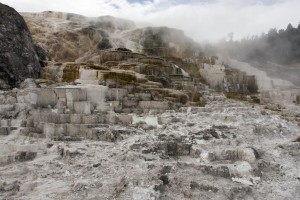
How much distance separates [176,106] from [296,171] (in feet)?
24.3

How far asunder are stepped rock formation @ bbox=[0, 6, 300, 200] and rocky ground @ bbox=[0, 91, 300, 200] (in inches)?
1.0

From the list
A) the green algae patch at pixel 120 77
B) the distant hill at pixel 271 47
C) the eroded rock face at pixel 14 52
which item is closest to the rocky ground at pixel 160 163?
the green algae patch at pixel 120 77

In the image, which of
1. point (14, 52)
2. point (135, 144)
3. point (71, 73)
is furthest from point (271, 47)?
point (135, 144)

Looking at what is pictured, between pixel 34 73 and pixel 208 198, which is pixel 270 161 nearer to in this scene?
pixel 208 198

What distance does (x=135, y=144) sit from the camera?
12.2 m

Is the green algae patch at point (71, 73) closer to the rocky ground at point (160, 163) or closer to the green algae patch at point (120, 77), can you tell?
the green algae patch at point (120, 77)

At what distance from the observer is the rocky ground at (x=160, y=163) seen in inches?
373

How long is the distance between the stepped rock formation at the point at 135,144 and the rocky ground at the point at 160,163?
3 centimetres

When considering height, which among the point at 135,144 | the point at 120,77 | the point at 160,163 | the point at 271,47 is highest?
the point at 271,47

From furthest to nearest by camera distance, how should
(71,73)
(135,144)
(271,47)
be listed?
(271,47)
(71,73)
(135,144)

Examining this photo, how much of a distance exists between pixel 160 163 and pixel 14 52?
1434cm

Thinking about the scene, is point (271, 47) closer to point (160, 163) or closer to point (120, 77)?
point (120, 77)

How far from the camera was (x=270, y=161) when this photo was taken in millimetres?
11367

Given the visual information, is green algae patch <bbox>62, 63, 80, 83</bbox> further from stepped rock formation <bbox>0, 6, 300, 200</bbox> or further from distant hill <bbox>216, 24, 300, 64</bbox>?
distant hill <bbox>216, 24, 300, 64</bbox>
